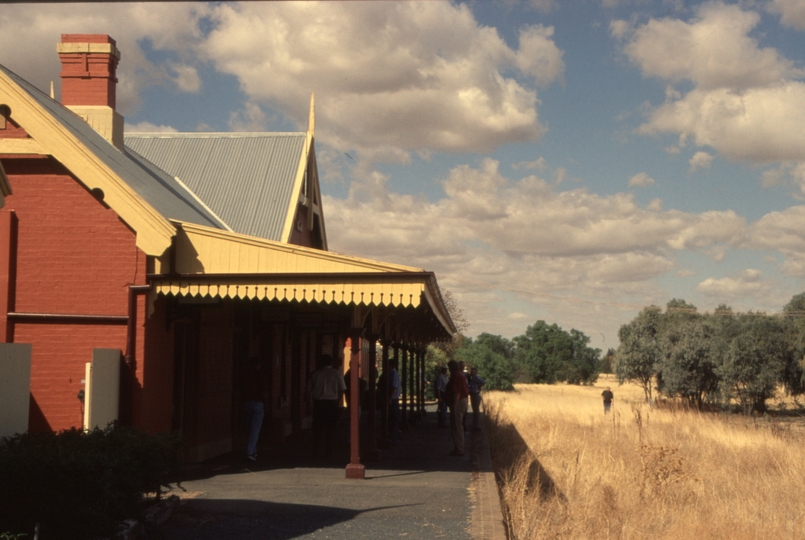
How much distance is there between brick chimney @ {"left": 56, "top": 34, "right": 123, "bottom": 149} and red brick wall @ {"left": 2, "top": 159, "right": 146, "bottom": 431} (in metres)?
4.74

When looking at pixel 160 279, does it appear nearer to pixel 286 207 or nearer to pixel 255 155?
pixel 286 207

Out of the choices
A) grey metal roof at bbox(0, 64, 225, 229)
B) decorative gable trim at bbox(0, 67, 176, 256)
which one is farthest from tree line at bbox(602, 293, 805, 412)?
decorative gable trim at bbox(0, 67, 176, 256)

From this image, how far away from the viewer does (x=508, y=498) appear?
408 inches

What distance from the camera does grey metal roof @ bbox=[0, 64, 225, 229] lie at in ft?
41.3

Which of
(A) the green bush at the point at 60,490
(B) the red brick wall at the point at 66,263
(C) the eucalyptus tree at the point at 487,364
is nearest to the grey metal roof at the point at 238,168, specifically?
(B) the red brick wall at the point at 66,263

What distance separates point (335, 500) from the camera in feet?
31.7

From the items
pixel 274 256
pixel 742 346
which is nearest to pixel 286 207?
pixel 274 256

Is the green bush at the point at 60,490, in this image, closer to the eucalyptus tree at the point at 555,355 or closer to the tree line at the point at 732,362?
the tree line at the point at 732,362

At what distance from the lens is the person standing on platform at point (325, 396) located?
13180mm

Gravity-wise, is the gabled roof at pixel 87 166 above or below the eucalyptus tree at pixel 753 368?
above

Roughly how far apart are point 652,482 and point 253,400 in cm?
631

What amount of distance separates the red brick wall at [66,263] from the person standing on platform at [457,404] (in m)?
5.68

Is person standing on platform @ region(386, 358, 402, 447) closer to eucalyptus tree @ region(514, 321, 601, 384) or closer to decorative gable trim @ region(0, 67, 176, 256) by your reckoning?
decorative gable trim @ region(0, 67, 176, 256)

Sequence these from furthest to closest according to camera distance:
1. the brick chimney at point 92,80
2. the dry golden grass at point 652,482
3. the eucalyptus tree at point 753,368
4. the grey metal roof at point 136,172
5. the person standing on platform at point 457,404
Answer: the eucalyptus tree at point 753,368 < the brick chimney at point 92,80 < the person standing on platform at point 457,404 < the grey metal roof at point 136,172 < the dry golden grass at point 652,482
